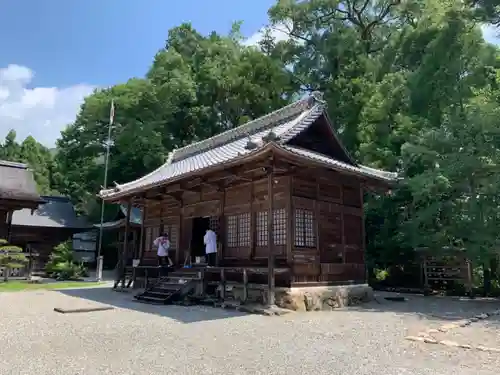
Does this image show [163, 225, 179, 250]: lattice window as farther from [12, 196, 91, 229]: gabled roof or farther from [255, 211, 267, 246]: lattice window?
[12, 196, 91, 229]: gabled roof

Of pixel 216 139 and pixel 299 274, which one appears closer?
pixel 299 274

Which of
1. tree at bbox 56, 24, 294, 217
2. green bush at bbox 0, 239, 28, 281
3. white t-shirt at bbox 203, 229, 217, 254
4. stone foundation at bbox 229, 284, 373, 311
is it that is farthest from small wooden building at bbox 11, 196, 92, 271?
stone foundation at bbox 229, 284, 373, 311

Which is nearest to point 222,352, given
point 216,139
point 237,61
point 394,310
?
point 394,310

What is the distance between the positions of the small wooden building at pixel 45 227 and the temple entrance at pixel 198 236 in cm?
1507

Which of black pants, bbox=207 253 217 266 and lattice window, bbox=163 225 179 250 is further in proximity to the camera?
lattice window, bbox=163 225 179 250

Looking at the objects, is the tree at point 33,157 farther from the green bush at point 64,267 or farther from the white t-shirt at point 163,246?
the white t-shirt at point 163,246

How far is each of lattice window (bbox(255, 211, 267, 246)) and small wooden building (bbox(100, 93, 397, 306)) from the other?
0.10ft

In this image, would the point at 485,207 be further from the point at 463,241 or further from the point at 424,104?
the point at 424,104

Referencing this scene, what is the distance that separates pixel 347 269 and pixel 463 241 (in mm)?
4186

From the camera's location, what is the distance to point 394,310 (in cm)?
1086

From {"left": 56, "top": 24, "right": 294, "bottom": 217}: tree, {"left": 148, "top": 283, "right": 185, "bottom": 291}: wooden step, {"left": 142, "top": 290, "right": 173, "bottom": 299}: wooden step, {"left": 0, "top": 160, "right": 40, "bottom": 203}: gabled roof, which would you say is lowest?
{"left": 142, "top": 290, "right": 173, "bottom": 299}: wooden step

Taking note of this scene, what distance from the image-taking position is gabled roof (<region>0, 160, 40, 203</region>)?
22.3 metres

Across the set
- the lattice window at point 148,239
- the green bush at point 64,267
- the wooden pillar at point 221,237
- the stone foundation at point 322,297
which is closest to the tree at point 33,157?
the green bush at point 64,267

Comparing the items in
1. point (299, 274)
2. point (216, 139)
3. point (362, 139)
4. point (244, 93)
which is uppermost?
point (244, 93)
